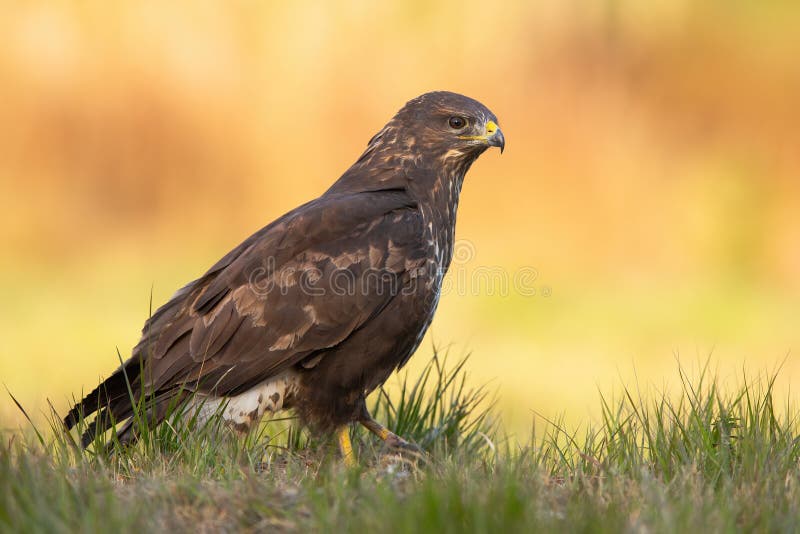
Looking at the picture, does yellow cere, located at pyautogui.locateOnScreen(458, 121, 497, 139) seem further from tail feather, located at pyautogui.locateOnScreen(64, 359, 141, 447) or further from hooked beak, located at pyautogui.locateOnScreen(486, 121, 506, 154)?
tail feather, located at pyautogui.locateOnScreen(64, 359, 141, 447)

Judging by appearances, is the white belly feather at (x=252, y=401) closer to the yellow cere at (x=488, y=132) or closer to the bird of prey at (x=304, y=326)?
the bird of prey at (x=304, y=326)

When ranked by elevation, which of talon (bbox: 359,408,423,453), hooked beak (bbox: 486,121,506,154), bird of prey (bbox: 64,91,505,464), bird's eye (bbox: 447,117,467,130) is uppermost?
bird's eye (bbox: 447,117,467,130)

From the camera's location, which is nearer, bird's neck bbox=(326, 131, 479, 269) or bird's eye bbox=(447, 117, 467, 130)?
bird's neck bbox=(326, 131, 479, 269)

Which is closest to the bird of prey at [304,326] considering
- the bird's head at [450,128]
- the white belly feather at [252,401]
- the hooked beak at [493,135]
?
the white belly feather at [252,401]

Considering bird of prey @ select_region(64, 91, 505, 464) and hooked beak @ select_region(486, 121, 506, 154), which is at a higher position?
hooked beak @ select_region(486, 121, 506, 154)

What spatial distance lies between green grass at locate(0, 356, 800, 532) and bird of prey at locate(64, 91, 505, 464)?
26 cm

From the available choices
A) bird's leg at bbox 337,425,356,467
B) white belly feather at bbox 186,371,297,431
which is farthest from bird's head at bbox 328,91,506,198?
bird's leg at bbox 337,425,356,467

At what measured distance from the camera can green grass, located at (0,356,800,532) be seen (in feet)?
10.4

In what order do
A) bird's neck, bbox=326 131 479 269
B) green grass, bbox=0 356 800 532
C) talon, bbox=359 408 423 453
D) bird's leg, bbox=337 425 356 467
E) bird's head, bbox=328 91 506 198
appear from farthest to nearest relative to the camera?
bird's head, bbox=328 91 506 198
bird's neck, bbox=326 131 479 269
talon, bbox=359 408 423 453
bird's leg, bbox=337 425 356 467
green grass, bbox=0 356 800 532

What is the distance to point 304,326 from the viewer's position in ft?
16.2

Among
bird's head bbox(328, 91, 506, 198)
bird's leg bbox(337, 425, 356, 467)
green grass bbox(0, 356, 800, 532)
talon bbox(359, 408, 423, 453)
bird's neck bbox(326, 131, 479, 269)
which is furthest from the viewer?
bird's head bbox(328, 91, 506, 198)

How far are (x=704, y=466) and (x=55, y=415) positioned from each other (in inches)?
107

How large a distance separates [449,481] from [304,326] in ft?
5.66

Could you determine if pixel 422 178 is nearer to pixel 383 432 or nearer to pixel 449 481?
pixel 383 432
